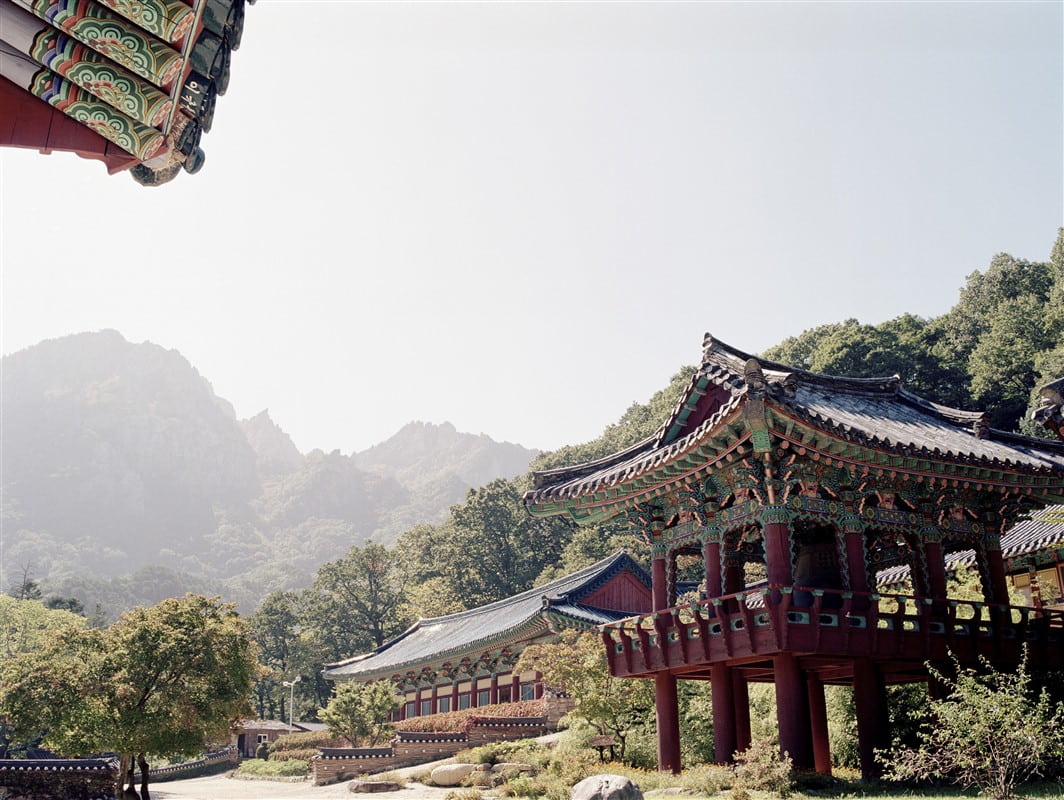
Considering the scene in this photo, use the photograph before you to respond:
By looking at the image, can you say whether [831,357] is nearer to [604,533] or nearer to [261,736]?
[604,533]

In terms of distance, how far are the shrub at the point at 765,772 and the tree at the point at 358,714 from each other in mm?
28138

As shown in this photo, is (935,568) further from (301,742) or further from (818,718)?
(301,742)

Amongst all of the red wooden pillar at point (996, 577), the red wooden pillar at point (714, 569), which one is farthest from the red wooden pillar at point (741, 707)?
the red wooden pillar at point (996, 577)

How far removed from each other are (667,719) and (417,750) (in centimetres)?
1972

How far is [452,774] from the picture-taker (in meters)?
29.2

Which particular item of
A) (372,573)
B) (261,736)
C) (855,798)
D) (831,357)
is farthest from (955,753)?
(372,573)

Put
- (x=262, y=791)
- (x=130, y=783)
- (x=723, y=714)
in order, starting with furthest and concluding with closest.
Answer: (x=262, y=791), (x=130, y=783), (x=723, y=714)

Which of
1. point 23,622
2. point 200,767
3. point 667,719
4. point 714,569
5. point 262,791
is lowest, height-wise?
point 200,767

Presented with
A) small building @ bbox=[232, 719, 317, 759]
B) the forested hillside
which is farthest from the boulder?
the forested hillside

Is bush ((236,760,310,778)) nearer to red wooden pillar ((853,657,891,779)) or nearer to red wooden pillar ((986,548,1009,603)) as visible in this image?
red wooden pillar ((853,657,891,779))

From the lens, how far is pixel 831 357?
6525 cm

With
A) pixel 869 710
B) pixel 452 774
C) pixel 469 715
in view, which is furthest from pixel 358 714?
pixel 869 710

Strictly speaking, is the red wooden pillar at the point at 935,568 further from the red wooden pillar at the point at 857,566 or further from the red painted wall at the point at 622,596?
the red painted wall at the point at 622,596

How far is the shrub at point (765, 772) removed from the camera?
15.1 m
